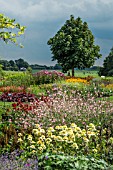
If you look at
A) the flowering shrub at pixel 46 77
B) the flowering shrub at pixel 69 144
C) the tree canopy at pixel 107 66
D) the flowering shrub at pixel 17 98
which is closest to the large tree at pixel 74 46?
the tree canopy at pixel 107 66

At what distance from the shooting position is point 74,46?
42344 mm

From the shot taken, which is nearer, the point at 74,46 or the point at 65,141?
the point at 65,141

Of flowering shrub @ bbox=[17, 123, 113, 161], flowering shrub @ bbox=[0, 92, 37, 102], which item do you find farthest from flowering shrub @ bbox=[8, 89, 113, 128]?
flowering shrub @ bbox=[0, 92, 37, 102]

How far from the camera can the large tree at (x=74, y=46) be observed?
41750mm

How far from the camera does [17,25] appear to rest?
9203 mm

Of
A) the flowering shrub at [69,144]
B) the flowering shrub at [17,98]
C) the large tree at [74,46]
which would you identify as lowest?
the flowering shrub at [17,98]

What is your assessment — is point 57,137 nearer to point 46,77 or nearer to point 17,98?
point 17,98

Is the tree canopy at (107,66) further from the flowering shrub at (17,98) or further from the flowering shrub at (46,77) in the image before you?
the flowering shrub at (17,98)

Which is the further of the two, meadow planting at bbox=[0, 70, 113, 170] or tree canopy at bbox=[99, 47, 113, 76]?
tree canopy at bbox=[99, 47, 113, 76]

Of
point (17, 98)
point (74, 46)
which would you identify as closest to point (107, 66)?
point (74, 46)

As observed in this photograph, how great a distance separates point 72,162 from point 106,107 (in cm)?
694

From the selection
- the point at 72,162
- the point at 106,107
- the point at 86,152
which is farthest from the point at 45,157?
the point at 106,107

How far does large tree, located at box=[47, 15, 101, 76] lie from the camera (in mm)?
41750

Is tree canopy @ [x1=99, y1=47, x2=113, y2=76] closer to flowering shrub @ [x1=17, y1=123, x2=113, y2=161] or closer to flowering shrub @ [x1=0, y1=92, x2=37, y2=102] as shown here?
flowering shrub @ [x1=0, y1=92, x2=37, y2=102]
